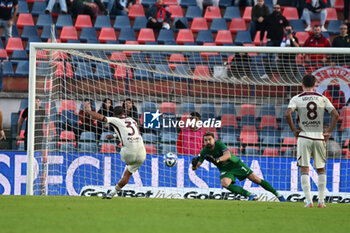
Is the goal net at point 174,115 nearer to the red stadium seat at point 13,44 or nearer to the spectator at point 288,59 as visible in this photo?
the spectator at point 288,59

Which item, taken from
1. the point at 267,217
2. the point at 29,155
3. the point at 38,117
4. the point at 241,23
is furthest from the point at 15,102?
the point at 267,217

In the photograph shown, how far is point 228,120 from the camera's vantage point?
46.8ft

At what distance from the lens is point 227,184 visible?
11.3 meters

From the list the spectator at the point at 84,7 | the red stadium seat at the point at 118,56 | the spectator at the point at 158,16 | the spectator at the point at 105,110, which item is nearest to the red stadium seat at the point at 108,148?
the spectator at the point at 105,110

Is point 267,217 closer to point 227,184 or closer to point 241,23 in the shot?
point 227,184

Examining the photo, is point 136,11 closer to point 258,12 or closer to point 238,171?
point 258,12

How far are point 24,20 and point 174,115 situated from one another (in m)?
6.81

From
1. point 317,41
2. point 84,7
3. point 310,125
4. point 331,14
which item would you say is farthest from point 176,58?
point 310,125

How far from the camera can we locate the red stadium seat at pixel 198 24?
61.9 ft

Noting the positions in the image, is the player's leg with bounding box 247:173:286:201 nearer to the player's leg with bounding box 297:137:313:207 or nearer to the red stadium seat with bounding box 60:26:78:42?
the player's leg with bounding box 297:137:313:207

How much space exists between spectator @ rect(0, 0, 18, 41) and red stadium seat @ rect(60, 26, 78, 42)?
1.35 m

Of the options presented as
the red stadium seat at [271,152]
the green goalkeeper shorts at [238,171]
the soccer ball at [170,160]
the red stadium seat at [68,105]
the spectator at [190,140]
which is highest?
the red stadium seat at [68,105]

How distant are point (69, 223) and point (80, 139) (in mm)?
6607

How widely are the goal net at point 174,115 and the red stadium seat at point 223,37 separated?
260 centimetres
